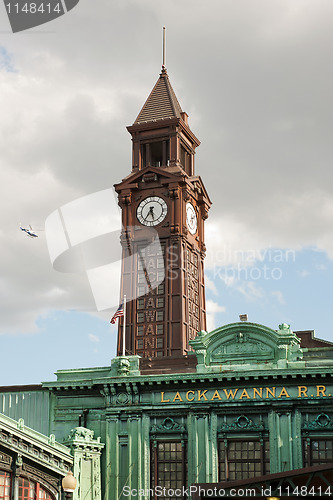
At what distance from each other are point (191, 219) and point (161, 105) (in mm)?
15670

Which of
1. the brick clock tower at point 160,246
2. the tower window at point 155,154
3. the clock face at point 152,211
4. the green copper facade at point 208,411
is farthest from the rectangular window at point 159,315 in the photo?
the green copper facade at point 208,411

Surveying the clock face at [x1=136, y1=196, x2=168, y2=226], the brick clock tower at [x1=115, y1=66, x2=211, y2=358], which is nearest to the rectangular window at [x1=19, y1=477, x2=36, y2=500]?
the brick clock tower at [x1=115, y1=66, x2=211, y2=358]

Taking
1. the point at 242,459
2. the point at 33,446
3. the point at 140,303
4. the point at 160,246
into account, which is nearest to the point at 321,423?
the point at 242,459

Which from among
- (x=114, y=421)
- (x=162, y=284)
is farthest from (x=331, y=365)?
(x=162, y=284)

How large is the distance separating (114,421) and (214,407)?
299 inches

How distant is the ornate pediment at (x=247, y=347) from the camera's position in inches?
2372

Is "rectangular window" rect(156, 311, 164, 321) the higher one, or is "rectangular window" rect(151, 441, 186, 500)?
"rectangular window" rect(156, 311, 164, 321)

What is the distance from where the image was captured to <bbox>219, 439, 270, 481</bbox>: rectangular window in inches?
2296

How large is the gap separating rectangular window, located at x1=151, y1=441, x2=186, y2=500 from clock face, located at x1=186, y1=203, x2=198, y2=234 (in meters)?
42.5

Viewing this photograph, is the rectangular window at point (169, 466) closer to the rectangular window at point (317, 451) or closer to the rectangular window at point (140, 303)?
the rectangular window at point (317, 451)

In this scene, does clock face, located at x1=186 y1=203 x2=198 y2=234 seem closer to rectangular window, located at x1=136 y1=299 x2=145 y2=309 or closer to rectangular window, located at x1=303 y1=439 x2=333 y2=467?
rectangular window, located at x1=136 y1=299 x2=145 y2=309

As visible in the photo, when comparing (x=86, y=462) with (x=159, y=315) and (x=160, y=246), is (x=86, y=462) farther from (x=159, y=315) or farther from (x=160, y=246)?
(x=160, y=246)

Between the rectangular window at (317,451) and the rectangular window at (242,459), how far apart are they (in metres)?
2.79

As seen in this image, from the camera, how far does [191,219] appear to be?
101312 mm
